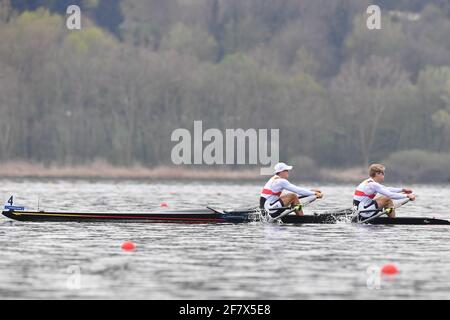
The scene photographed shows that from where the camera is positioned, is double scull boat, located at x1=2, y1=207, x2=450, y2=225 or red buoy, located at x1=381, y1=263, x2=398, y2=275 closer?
red buoy, located at x1=381, y1=263, x2=398, y2=275

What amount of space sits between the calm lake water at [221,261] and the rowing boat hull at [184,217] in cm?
15

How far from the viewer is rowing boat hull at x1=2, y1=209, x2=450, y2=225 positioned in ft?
82.6

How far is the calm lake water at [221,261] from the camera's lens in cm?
1580

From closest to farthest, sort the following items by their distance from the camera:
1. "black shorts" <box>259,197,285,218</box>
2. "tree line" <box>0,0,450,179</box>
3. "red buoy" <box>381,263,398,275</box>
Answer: "red buoy" <box>381,263,398,275</box> < "black shorts" <box>259,197,285,218</box> < "tree line" <box>0,0,450,179</box>

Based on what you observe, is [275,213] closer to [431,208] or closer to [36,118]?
[431,208]

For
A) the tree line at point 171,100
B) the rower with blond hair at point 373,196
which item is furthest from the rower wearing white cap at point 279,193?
the tree line at point 171,100

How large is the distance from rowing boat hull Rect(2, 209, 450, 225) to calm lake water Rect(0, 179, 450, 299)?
0.15m

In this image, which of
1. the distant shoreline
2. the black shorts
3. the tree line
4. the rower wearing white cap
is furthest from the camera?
the tree line

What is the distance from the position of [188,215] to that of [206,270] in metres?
7.89

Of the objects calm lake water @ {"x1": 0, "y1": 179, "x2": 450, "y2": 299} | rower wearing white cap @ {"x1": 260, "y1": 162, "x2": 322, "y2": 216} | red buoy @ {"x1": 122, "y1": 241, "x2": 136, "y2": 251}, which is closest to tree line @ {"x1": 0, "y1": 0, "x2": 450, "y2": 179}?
calm lake water @ {"x1": 0, "y1": 179, "x2": 450, "y2": 299}

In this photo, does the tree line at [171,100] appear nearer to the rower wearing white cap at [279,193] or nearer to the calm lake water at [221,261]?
the calm lake water at [221,261]

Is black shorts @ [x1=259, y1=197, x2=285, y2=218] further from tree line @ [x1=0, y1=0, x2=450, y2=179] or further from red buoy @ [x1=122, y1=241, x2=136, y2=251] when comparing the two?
tree line @ [x1=0, y1=0, x2=450, y2=179]

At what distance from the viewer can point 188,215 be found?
25609 millimetres

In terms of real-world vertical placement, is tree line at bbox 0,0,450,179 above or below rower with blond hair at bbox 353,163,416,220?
above
